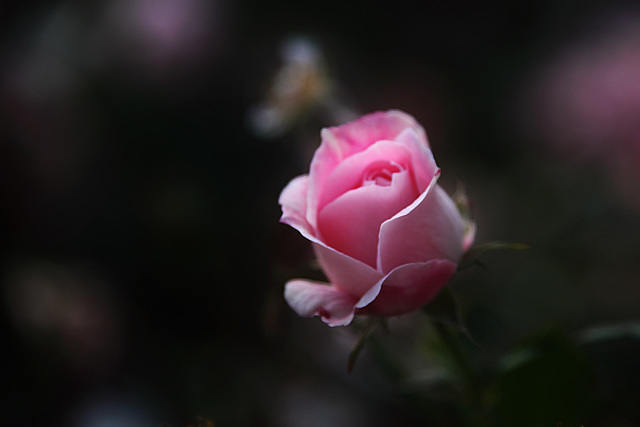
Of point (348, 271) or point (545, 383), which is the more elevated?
point (348, 271)

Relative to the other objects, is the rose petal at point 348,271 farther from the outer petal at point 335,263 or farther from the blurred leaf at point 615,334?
the blurred leaf at point 615,334

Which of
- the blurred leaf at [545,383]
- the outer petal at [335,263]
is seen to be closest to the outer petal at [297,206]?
the outer petal at [335,263]

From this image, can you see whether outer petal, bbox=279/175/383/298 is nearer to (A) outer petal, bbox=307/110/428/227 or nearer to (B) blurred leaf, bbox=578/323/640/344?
(A) outer petal, bbox=307/110/428/227

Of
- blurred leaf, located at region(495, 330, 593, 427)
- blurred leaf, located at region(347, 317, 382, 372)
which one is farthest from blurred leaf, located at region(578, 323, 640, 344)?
blurred leaf, located at region(347, 317, 382, 372)

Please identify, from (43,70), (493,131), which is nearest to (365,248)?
(493,131)

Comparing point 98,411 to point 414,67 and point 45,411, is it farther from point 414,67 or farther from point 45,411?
point 414,67

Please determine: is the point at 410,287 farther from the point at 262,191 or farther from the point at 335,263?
the point at 262,191

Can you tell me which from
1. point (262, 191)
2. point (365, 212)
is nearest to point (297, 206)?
point (365, 212)
